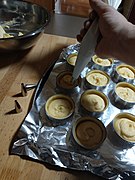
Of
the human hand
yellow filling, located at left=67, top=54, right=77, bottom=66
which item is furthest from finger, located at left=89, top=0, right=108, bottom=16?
yellow filling, located at left=67, top=54, right=77, bottom=66

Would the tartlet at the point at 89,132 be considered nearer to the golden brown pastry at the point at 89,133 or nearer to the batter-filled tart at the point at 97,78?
the golden brown pastry at the point at 89,133

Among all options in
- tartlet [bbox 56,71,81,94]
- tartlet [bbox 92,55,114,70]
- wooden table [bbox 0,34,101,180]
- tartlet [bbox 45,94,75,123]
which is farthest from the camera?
tartlet [bbox 92,55,114,70]

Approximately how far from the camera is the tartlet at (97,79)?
2.61 ft

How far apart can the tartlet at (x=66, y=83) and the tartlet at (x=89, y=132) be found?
141 mm

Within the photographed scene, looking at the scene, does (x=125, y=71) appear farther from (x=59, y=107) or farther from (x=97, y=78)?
(x=59, y=107)

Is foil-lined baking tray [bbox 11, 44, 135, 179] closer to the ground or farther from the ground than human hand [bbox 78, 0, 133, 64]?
closer to the ground

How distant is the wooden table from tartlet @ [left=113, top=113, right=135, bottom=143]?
154mm

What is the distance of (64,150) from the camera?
592 mm

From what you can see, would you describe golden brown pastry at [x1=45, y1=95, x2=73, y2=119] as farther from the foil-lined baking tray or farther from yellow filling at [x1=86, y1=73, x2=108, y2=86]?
yellow filling at [x1=86, y1=73, x2=108, y2=86]

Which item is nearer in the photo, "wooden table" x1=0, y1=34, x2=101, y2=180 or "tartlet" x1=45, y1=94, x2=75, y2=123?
"wooden table" x1=0, y1=34, x2=101, y2=180

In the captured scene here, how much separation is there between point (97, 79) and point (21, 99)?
0.29 meters

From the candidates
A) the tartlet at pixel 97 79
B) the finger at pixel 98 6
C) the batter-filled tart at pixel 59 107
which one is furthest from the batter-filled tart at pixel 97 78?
the finger at pixel 98 6

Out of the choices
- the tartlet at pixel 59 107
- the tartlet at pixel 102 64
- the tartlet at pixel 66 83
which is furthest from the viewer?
the tartlet at pixel 102 64

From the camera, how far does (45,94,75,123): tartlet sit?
663mm
